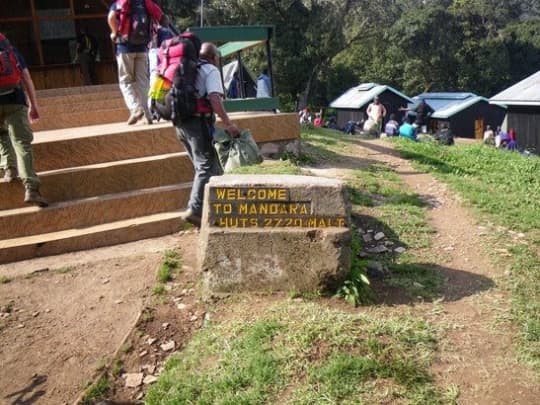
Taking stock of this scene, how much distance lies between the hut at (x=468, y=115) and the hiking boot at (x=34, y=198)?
25662 millimetres

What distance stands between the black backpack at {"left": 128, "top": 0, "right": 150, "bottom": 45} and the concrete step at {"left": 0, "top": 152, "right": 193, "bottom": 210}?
141 cm

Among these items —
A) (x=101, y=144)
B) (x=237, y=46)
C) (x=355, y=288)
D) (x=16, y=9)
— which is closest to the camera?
(x=355, y=288)

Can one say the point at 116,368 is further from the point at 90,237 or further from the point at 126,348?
the point at 90,237

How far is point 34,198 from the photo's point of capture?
16.8 feet

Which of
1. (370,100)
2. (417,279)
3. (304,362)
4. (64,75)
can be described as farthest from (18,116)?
(370,100)

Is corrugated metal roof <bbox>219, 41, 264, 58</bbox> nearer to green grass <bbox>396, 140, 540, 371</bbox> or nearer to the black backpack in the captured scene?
the black backpack

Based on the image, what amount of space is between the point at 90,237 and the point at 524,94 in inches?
759

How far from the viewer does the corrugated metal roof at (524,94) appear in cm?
1964

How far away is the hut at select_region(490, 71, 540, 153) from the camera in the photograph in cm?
2014

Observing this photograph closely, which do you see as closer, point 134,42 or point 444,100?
point 134,42

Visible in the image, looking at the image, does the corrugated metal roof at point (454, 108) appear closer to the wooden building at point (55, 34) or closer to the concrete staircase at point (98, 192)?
the wooden building at point (55, 34)

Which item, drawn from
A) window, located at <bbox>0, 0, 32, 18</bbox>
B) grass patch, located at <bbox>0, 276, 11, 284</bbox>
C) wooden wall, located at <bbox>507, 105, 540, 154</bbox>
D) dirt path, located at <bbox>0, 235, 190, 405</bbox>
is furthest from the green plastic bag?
wooden wall, located at <bbox>507, 105, 540, 154</bbox>

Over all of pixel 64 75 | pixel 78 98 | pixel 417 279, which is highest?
pixel 64 75

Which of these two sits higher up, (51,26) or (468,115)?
(51,26)
